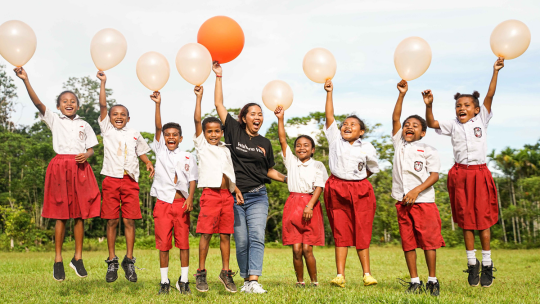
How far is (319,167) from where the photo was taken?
6.03 metres

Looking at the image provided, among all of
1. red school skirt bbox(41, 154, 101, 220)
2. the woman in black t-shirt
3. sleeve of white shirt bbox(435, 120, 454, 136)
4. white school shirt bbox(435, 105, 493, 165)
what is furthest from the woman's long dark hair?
white school shirt bbox(435, 105, 493, 165)

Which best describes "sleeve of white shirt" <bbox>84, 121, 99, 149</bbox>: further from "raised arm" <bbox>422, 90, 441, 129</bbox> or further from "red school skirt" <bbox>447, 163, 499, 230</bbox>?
"red school skirt" <bbox>447, 163, 499, 230</bbox>

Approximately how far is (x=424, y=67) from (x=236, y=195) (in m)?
3.10

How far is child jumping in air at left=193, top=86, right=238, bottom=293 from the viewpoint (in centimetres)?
546

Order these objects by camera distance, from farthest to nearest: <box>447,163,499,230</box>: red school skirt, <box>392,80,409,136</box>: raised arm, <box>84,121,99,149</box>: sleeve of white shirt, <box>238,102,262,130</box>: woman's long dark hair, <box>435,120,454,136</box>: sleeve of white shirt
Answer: <box>84,121,99,149</box>: sleeve of white shirt < <box>435,120,454,136</box>: sleeve of white shirt < <box>238,102,262,130</box>: woman's long dark hair < <box>447,163,499,230</box>: red school skirt < <box>392,80,409,136</box>: raised arm

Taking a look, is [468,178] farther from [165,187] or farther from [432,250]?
[165,187]

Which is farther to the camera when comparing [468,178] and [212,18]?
[212,18]

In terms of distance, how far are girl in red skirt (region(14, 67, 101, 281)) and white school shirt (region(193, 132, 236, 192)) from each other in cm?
181

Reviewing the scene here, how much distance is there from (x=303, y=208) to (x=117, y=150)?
9.69ft

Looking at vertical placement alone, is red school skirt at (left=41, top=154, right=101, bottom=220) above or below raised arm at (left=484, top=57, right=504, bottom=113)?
below

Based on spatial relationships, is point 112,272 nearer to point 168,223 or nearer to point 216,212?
point 168,223

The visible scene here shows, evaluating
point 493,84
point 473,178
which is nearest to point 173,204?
point 473,178

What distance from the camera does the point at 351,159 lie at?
226 inches

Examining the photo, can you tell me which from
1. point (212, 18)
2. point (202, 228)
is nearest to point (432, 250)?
point (202, 228)
